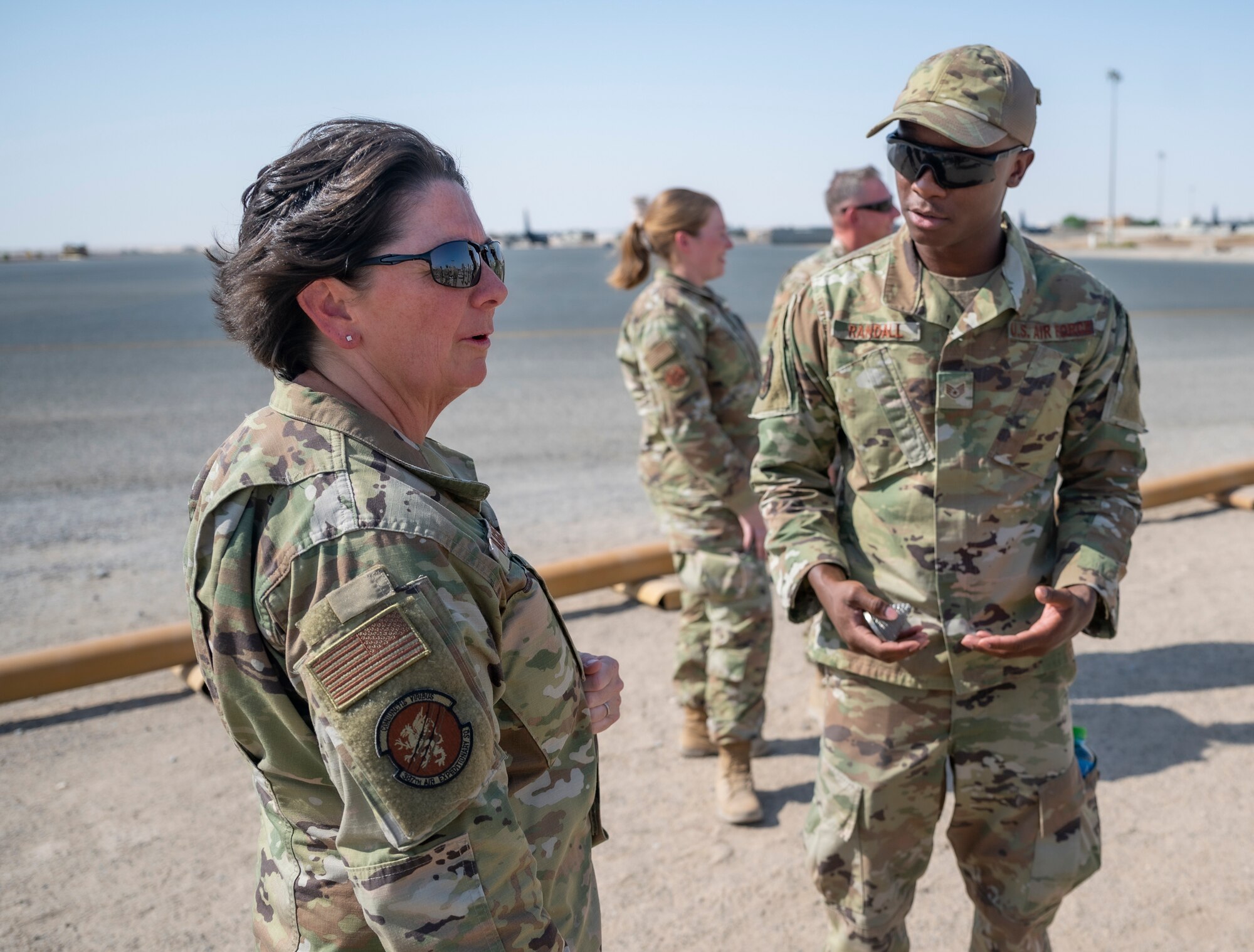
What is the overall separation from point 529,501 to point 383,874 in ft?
22.4

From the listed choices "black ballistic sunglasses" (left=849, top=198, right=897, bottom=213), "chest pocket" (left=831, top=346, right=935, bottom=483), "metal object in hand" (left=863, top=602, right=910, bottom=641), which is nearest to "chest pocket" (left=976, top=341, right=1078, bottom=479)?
"chest pocket" (left=831, top=346, right=935, bottom=483)

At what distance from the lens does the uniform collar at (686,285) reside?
424cm

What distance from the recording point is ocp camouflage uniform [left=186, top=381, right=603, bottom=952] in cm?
131

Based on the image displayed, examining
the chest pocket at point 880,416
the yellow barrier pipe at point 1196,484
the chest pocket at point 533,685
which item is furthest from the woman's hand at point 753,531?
the yellow barrier pipe at point 1196,484

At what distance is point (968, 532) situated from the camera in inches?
98.3

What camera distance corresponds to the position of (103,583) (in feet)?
20.5

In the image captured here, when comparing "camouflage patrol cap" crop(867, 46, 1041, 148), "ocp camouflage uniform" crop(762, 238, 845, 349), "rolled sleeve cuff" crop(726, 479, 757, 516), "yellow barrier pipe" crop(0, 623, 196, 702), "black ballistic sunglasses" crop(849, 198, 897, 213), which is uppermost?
"camouflage patrol cap" crop(867, 46, 1041, 148)

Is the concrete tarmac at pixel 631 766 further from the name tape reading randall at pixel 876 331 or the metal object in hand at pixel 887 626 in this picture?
the name tape reading randall at pixel 876 331

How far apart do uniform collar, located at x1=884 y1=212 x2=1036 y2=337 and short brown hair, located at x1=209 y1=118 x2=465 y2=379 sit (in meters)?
1.34

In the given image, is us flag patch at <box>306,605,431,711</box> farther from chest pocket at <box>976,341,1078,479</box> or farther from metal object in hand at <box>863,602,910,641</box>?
chest pocket at <box>976,341,1078,479</box>

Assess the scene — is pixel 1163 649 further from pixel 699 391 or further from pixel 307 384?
pixel 307 384

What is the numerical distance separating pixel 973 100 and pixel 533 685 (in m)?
1.71

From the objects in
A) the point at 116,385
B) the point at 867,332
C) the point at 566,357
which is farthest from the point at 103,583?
the point at 566,357

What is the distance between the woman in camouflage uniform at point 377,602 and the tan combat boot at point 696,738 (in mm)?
2656
